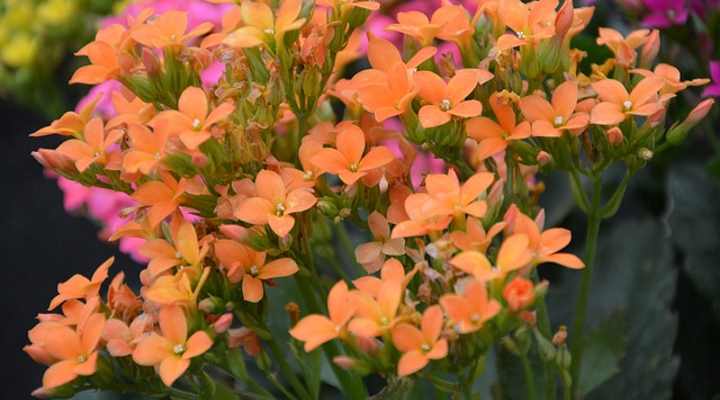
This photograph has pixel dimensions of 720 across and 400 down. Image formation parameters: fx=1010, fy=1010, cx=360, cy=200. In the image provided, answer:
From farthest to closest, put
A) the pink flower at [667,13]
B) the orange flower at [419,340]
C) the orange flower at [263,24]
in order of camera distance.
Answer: the pink flower at [667,13] → the orange flower at [263,24] → the orange flower at [419,340]

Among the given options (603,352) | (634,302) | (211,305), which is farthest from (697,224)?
(211,305)

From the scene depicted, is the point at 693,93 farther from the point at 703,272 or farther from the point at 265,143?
the point at 265,143

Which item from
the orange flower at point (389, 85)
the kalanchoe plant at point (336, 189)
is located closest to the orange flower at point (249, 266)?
the kalanchoe plant at point (336, 189)

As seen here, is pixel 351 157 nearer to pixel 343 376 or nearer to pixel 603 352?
pixel 343 376

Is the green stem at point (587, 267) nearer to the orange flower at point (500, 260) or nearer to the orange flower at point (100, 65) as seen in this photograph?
the orange flower at point (500, 260)

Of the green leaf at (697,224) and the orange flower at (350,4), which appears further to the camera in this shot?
the green leaf at (697,224)

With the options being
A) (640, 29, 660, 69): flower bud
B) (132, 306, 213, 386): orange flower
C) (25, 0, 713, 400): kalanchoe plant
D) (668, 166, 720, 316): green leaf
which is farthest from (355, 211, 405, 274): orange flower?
(668, 166, 720, 316): green leaf
